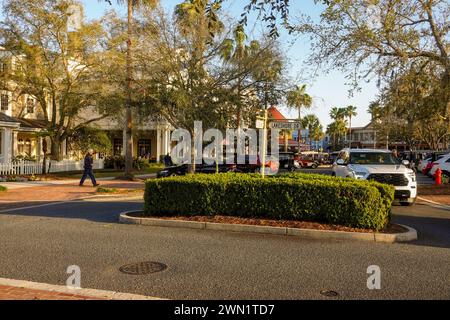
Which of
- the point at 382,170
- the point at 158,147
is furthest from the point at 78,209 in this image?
the point at 158,147

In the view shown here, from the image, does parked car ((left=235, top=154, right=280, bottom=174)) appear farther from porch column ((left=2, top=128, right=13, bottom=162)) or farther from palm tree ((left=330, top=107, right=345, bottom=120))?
palm tree ((left=330, top=107, right=345, bottom=120))

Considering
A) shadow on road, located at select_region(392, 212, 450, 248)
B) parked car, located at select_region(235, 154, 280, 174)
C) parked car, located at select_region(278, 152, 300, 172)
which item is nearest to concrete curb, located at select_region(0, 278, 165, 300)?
shadow on road, located at select_region(392, 212, 450, 248)

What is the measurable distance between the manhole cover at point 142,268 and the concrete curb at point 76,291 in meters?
0.85

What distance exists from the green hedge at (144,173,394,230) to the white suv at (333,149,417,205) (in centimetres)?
354

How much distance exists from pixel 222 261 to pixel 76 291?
222 centimetres

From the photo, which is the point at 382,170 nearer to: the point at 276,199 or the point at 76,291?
the point at 276,199

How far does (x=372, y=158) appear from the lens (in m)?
14.4

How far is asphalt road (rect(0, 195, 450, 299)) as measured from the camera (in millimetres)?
5031

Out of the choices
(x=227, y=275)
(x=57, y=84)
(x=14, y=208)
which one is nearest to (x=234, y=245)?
(x=227, y=275)

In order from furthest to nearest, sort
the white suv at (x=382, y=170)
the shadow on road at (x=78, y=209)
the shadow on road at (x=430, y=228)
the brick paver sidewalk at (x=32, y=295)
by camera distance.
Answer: the white suv at (x=382, y=170), the shadow on road at (x=78, y=209), the shadow on road at (x=430, y=228), the brick paver sidewalk at (x=32, y=295)

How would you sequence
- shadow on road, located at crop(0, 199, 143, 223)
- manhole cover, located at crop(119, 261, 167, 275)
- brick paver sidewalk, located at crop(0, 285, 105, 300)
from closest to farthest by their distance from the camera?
brick paver sidewalk, located at crop(0, 285, 105, 300), manhole cover, located at crop(119, 261, 167, 275), shadow on road, located at crop(0, 199, 143, 223)

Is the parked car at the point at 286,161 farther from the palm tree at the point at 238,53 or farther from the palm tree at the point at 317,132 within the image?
the palm tree at the point at 317,132

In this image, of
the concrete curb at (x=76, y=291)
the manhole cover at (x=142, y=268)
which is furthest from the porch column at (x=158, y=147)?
the concrete curb at (x=76, y=291)

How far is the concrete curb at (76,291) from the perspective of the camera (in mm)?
4688
